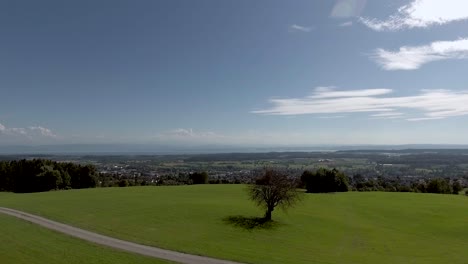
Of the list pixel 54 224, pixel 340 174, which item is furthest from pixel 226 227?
pixel 340 174

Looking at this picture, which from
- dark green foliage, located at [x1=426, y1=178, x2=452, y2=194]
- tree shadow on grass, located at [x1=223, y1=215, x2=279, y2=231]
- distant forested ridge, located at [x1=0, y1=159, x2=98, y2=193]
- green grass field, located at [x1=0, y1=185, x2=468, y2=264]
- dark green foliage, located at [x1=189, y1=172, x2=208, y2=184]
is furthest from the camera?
dark green foliage, located at [x1=189, y1=172, x2=208, y2=184]

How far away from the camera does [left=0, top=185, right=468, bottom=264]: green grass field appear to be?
122 feet

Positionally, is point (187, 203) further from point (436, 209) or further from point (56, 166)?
point (56, 166)

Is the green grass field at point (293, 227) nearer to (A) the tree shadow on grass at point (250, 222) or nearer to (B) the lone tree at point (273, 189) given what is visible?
(A) the tree shadow on grass at point (250, 222)

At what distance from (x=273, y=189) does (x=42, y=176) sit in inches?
2799

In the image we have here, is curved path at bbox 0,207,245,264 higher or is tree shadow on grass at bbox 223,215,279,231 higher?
curved path at bbox 0,207,245,264

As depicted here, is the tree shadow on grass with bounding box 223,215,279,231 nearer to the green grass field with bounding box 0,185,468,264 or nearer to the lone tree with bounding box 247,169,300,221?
the green grass field with bounding box 0,185,468,264

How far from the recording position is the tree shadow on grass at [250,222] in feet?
160

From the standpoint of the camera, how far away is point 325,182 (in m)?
97.8

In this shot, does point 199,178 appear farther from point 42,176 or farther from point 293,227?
point 293,227

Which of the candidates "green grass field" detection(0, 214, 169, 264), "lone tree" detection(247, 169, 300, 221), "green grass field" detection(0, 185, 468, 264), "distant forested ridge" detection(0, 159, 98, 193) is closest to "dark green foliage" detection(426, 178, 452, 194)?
"green grass field" detection(0, 185, 468, 264)

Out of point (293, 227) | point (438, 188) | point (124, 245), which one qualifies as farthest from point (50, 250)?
point (438, 188)

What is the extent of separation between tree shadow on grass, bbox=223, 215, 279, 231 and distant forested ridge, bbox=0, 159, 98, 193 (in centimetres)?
6597

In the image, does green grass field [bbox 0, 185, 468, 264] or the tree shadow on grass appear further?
the tree shadow on grass
